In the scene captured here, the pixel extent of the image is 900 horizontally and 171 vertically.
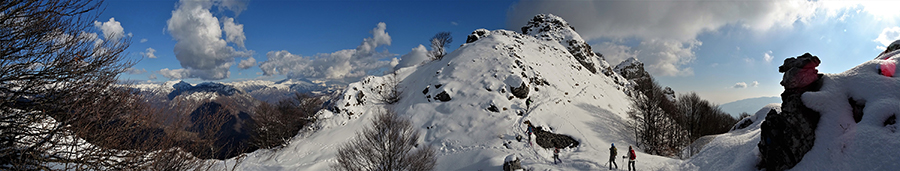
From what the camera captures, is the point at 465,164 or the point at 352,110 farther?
the point at 352,110

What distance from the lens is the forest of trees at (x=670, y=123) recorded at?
26.8 m

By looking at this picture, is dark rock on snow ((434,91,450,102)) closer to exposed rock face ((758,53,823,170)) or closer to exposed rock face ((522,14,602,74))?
exposed rock face ((758,53,823,170))

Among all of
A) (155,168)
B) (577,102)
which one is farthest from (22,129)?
(577,102)

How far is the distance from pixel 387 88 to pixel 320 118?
32.4 feet

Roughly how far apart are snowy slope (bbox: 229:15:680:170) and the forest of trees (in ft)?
5.85

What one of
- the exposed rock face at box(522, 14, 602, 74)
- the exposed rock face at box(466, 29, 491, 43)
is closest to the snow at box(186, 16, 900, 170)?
the exposed rock face at box(466, 29, 491, 43)

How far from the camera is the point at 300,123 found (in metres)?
34.0

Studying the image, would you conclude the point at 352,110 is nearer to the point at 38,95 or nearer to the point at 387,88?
the point at 387,88

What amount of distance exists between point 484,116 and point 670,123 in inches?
885

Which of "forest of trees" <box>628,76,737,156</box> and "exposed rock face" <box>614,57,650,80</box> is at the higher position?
"exposed rock face" <box>614,57,650,80</box>

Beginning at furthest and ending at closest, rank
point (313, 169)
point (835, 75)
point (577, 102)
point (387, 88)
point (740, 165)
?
point (387, 88)
point (577, 102)
point (313, 169)
point (740, 165)
point (835, 75)

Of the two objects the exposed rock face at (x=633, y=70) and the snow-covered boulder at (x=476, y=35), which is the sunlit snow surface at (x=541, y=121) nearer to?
the snow-covered boulder at (x=476, y=35)

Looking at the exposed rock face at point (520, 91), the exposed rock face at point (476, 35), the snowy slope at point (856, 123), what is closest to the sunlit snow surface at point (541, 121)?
the snowy slope at point (856, 123)

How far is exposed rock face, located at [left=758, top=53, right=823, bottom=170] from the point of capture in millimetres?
8750
